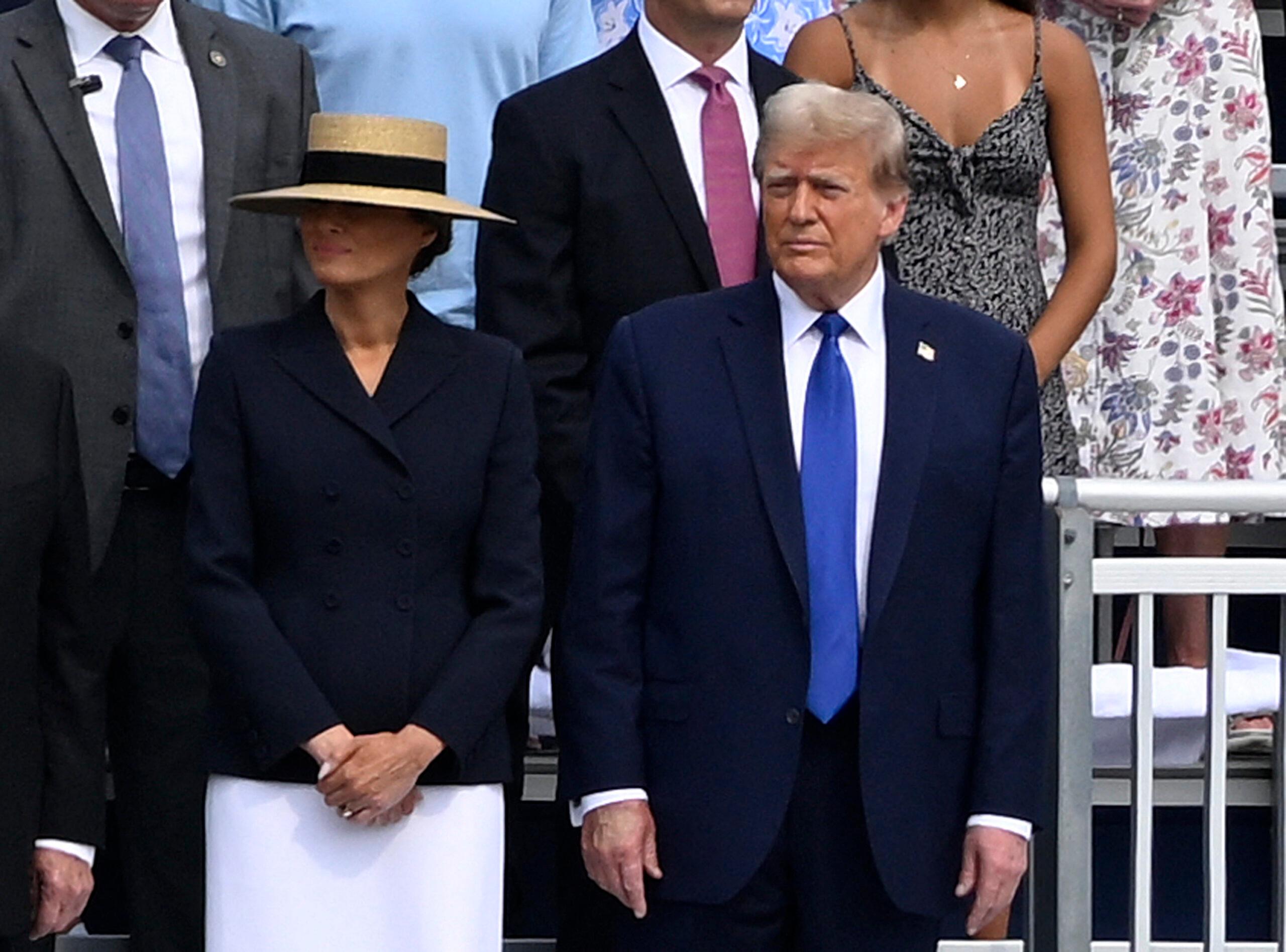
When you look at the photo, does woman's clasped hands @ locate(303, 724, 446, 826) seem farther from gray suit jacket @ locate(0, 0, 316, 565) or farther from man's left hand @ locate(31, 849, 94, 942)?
gray suit jacket @ locate(0, 0, 316, 565)

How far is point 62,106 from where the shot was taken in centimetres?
415

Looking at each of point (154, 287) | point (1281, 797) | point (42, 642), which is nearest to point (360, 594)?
point (42, 642)

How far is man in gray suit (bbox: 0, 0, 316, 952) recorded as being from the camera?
160 inches

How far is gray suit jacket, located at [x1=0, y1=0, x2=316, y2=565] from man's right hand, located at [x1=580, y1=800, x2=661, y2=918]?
95 centimetres

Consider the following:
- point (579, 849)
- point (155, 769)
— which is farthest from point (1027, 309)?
point (155, 769)

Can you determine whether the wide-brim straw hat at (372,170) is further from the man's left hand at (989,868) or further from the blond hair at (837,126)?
the man's left hand at (989,868)

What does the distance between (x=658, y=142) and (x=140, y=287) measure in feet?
2.75

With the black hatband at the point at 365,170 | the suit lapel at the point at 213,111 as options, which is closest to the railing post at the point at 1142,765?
the black hatband at the point at 365,170

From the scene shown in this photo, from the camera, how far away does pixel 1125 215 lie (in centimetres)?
503

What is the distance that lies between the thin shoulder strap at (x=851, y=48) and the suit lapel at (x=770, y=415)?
27.1 inches


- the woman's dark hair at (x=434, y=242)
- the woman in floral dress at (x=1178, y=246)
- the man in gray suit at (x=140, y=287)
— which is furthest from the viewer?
the woman in floral dress at (x=1178, y=246)

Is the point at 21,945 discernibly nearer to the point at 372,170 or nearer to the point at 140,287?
the point at 140,287

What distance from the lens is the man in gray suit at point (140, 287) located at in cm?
407

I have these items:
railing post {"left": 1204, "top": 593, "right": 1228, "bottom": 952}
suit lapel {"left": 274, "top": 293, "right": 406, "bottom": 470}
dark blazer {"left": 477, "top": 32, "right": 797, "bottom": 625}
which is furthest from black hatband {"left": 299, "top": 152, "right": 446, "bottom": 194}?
railing post {"left": 1204, "top": 593, "right": 1228, "bottom": 952}
